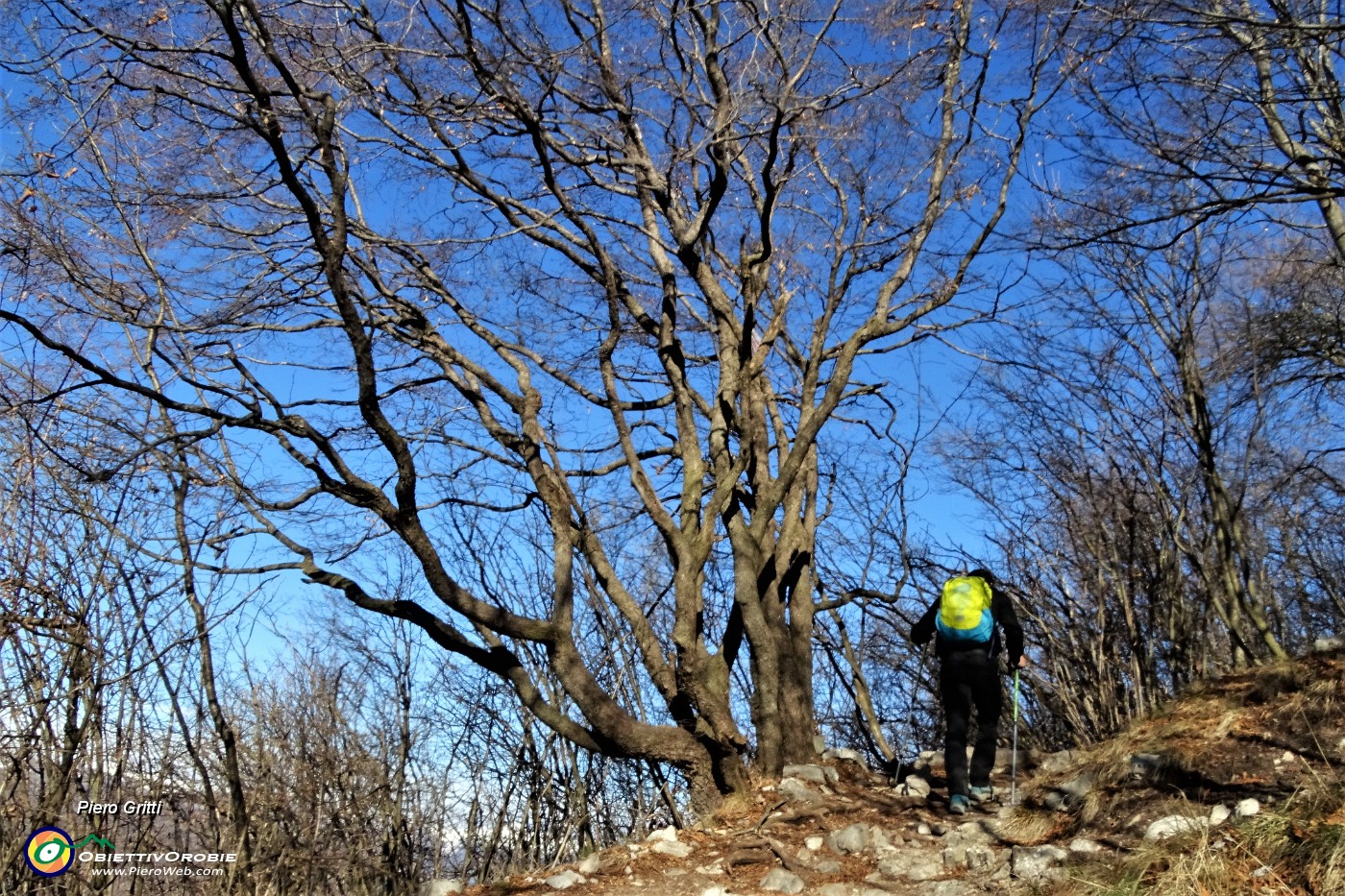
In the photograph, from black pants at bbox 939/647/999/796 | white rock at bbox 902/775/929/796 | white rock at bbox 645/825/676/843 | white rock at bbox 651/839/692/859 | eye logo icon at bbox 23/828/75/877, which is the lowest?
white rock at bbox 651/839/692/859

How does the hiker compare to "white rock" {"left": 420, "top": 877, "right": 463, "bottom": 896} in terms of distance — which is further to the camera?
the hiker

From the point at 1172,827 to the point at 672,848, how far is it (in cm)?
248

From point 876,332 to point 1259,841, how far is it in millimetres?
4288

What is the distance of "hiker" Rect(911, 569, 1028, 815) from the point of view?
5.63 metres

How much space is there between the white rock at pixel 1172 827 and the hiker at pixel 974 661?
4.61 feet

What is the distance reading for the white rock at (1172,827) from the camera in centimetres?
397

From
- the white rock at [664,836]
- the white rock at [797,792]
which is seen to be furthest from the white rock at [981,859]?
the white rock at [664,836]

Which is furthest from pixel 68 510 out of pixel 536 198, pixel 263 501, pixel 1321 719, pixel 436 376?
pixel 1321 719

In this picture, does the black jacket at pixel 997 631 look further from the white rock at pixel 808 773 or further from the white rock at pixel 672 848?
the white rock at pixel 672 848

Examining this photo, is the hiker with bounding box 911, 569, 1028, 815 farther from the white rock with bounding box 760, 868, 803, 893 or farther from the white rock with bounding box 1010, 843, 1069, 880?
the white rock with bounding box 760, 868, 803, 893

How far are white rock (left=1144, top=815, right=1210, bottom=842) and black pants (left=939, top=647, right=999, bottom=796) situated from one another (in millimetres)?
1391

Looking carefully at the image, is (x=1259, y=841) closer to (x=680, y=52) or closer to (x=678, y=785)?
(x=678, y=785)

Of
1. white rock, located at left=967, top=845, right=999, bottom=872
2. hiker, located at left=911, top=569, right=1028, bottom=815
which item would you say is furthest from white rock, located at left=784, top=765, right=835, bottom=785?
white rock, located at left=967, top=845, right=999, bottom=872

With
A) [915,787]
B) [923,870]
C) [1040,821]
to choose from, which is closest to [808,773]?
[915,787]
